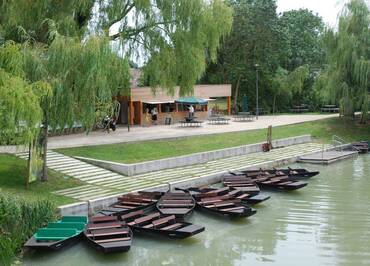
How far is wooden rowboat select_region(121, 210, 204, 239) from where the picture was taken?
13.4 m

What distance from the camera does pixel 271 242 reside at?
1385 cm

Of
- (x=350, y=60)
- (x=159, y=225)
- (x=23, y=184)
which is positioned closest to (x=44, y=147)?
(x=23, y=184)

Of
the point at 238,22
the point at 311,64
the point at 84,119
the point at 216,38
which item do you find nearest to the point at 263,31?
the point at 238,22

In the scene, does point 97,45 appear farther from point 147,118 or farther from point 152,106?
point 152,106

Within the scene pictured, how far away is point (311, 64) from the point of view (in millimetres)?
52406

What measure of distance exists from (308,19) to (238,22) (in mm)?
13045

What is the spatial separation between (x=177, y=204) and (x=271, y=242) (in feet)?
11.7

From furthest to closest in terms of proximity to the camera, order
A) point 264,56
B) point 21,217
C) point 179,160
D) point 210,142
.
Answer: point 264,56 → point 210,142 → point 179,160 → point 21,217

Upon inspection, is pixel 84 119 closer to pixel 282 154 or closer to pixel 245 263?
pixel 245 263

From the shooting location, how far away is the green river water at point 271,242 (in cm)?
1236

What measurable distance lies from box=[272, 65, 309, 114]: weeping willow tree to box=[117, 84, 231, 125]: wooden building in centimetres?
1081

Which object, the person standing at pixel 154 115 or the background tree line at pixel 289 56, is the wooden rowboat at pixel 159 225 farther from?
the background tree line at pixel 289 56

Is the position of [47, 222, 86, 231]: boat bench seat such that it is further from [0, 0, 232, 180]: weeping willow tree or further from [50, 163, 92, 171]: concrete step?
[50, 163, 92, 171]: concrete step

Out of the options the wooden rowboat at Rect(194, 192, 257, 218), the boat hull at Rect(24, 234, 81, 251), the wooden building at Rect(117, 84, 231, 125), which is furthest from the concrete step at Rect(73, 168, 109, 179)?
the wooden building at Rect(117, 84, 231, 125)
